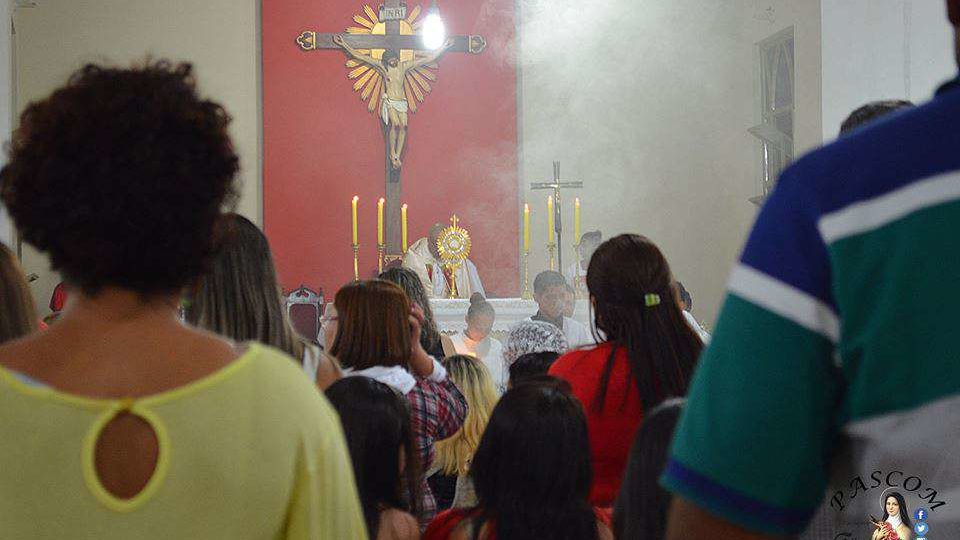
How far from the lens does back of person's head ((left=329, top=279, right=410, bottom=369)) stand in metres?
3.03

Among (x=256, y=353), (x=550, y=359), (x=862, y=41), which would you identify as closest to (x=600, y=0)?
(x=862, y=41)

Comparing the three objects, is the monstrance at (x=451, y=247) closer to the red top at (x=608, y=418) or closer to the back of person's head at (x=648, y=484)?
the red top at (x=608, y=418)

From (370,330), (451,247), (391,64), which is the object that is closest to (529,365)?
(370,330)

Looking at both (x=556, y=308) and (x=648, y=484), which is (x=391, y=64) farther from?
(x=648, y=484)

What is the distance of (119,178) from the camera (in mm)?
1234

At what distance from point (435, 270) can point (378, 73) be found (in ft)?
8.23

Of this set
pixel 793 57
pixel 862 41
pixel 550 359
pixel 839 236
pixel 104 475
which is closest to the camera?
pixel 839 236

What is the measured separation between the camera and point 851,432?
854 millimetres

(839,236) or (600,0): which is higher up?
(600,0)

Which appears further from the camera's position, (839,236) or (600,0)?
(600,0)

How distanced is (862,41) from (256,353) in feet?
19.4

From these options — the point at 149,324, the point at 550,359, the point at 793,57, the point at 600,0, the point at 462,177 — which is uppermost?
the point at 600,0

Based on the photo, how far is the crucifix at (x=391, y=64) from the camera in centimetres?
1159

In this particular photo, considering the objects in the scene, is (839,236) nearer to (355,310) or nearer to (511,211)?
(355,310)
